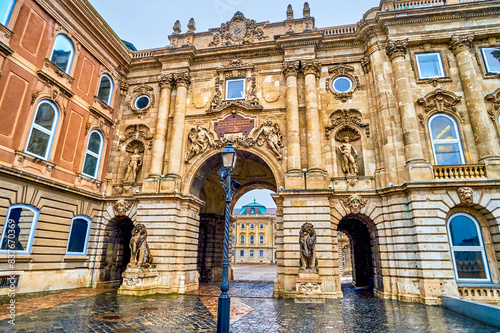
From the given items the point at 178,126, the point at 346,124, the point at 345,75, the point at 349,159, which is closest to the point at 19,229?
the point at 178,126

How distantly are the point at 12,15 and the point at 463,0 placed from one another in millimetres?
23980

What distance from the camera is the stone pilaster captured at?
44.6 feet

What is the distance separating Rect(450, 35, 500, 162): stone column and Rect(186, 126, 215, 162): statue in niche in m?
13.9

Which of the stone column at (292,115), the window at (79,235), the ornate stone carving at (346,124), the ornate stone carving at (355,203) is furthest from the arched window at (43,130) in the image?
the ornate stone carving at (355,203)

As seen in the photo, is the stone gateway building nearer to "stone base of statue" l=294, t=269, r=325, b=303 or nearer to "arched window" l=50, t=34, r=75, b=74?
"arched window" l=50, t=34, r=75, b=74

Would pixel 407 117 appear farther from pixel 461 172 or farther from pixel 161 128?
pixel 161 128

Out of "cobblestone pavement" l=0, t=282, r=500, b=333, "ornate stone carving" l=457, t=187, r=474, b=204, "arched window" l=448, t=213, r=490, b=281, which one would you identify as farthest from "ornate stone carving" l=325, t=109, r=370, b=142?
"cobblestone pavement" l=0, t=282, r=500, b=333

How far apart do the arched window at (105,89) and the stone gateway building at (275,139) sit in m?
0.12

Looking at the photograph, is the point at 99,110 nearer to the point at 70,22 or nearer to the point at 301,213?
the point at 70,22

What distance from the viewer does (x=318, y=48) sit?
17922 millimetres

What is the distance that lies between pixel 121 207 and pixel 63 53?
9.13 metres

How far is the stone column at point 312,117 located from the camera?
1550 cm

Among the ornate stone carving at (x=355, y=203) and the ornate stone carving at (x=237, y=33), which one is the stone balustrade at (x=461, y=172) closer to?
the ornate stone carving at (x=355, y=203)

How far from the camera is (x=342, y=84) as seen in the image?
57.1 feet
